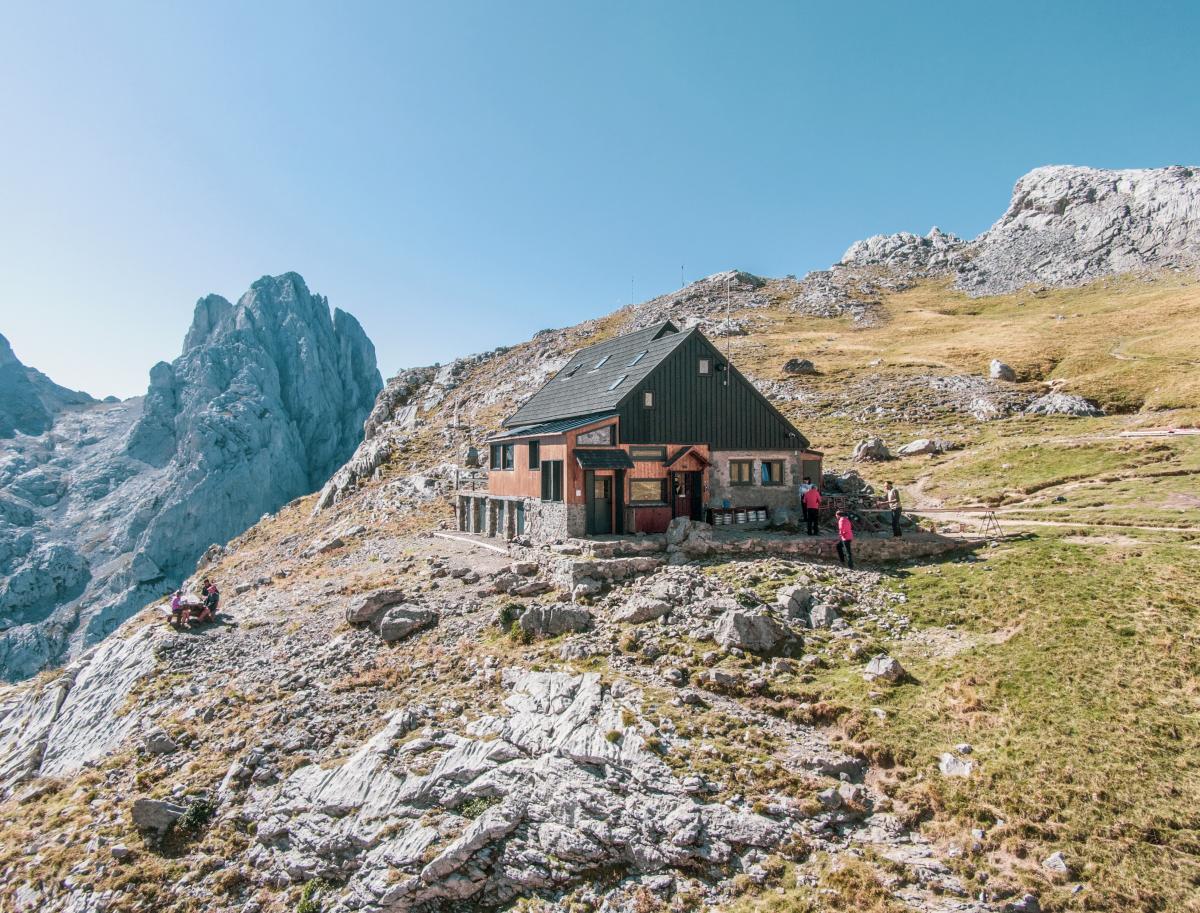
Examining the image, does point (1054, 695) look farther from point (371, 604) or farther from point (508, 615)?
point (371, 604)

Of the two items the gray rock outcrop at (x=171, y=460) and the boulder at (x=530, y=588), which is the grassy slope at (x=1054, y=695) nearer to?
the boulder at (x=530, y=588)

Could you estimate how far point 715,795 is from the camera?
1320 cm

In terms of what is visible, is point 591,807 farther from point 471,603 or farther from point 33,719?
point 33,719

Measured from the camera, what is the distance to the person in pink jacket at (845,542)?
2567 cm

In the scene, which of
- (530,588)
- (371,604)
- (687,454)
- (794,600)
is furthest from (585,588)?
(687,454)

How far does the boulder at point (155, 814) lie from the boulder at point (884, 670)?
1962cm

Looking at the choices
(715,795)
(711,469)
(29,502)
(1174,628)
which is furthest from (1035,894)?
(29,502)

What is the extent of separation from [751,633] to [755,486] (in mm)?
16281

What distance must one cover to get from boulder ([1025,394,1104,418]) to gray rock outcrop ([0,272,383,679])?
475ft

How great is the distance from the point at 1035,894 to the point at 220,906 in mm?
17185

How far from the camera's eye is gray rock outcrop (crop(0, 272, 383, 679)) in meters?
117

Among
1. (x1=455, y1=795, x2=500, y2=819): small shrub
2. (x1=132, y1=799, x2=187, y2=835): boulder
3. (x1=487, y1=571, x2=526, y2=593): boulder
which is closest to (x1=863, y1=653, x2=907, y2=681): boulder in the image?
(x1=455, y1=795, x2=500, y2=819): small shrub

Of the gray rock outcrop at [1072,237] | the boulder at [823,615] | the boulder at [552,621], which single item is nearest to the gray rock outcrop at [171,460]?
the boulder at [552,621]

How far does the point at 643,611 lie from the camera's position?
21234mm
